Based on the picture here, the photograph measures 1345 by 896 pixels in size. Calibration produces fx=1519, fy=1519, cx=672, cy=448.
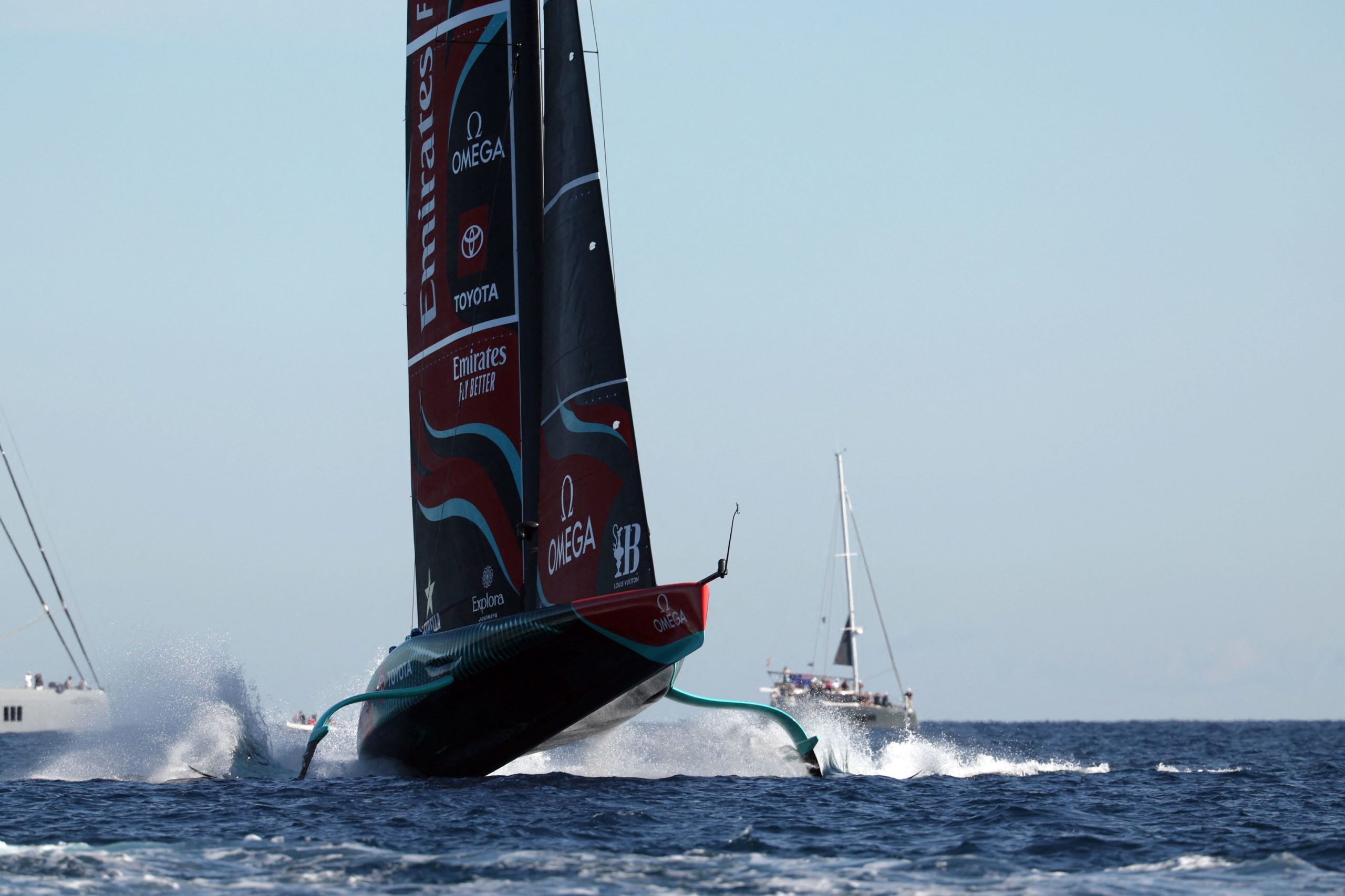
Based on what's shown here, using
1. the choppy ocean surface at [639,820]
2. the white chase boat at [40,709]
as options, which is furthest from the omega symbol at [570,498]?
the white chase boat at [40,709]

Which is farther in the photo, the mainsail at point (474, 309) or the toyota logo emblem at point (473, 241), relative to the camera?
the toyota logo emblem at point (473, 241)

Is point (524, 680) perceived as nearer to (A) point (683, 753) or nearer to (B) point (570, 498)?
(B) point (570, 498)

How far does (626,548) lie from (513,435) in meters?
2.95

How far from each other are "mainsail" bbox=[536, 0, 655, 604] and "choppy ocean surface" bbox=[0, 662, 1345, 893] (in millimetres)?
2555

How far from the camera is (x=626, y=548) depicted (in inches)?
640

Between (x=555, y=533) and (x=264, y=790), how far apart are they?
184 inches

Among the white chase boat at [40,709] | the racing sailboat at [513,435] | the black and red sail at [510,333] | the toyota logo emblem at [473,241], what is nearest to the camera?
the racing sailboat at [513,435]

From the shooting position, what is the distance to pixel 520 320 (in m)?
18.6

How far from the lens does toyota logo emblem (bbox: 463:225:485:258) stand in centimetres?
1916

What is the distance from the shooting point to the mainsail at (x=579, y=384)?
16.4 m

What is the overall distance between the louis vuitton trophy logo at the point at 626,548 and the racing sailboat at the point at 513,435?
23mm

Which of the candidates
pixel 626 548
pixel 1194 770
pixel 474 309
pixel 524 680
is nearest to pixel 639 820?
pixel 524 680

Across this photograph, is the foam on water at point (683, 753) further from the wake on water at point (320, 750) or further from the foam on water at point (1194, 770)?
the foam on water at point (1194, 770)

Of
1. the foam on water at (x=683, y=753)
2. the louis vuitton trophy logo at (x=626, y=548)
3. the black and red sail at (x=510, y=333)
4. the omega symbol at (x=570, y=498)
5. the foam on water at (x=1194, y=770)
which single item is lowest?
the foam on water at (x=1194, y=770)
